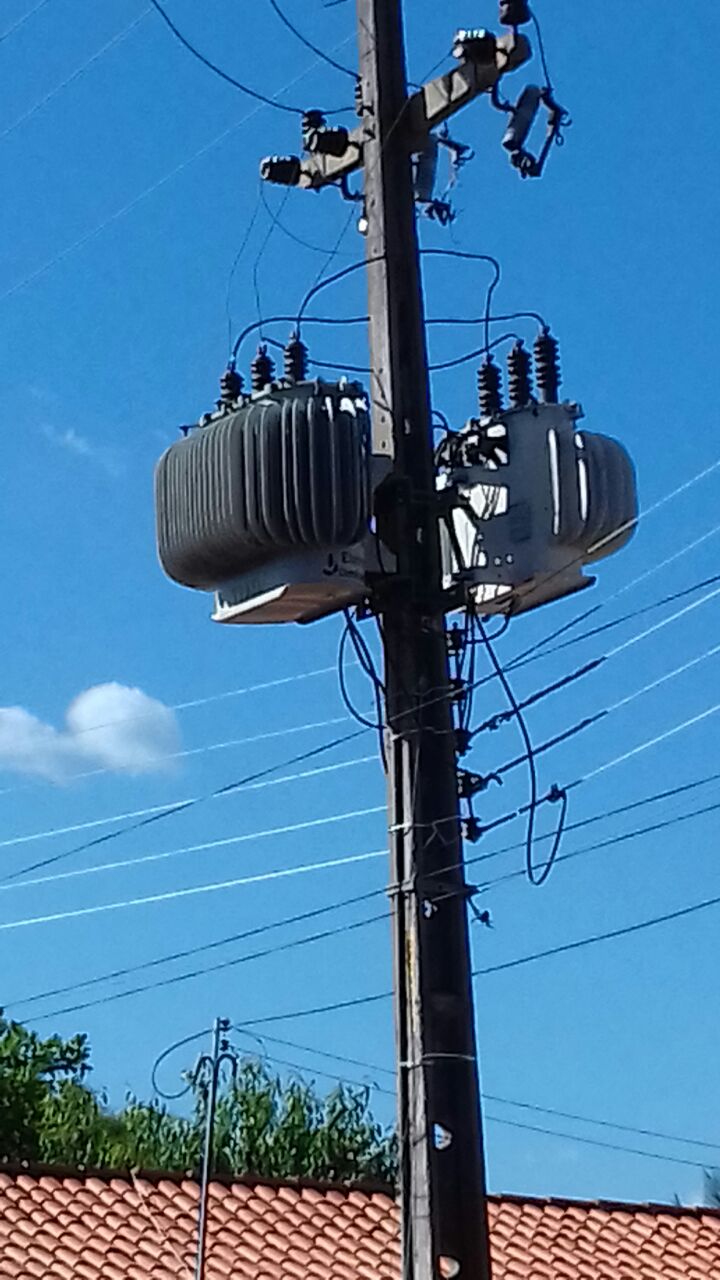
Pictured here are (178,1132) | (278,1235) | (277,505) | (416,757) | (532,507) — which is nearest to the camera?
(416,757)

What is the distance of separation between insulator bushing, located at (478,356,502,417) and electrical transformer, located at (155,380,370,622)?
31.2 inches

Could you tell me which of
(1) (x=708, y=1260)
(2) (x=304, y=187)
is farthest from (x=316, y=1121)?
(2) (x=304, y=187)

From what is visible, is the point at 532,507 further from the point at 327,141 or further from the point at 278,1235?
the point at 278,1235

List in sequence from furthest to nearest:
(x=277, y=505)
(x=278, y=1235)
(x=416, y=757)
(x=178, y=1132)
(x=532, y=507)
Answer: (x=178, y=1132) → (x=278, y=1235) → (x=532, y=507) → (x=277, y=505) → (x=416, y=757)

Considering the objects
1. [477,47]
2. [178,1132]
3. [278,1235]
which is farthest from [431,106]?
[178,1132]

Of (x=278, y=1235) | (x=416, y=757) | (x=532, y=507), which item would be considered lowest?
(x=416, y=757)

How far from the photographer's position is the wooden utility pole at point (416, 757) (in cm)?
921

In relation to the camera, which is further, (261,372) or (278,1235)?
(278,1235)

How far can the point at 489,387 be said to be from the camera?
36.3ft

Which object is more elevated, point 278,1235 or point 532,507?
point 532,507

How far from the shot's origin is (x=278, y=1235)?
16547 mm

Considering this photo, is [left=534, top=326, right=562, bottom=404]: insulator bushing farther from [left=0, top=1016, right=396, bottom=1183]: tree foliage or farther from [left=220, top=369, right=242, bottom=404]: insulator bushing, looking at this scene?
[left=0, top=1016, right=396, bottom=1183]: tree foliage

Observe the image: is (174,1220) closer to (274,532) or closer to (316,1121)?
(274,532)

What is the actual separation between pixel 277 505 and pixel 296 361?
97 cm
